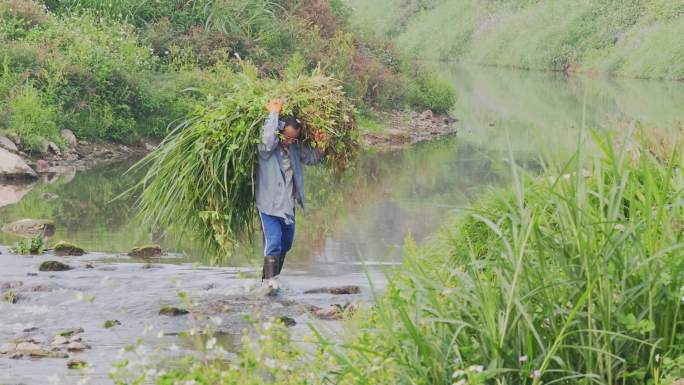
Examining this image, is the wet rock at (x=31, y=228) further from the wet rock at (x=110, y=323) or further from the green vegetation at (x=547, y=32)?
the green vegetation at (x=547, y=32)

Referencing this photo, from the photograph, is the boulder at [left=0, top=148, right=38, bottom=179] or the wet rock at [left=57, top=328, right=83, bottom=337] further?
the boulder at [left=0, top=148, right=38, bottom=179]

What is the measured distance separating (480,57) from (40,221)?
59.4m

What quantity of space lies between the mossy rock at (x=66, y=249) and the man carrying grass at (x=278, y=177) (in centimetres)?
319

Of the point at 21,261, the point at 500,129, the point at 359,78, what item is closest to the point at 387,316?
the point at 21,261

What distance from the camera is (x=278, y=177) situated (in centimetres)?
1041

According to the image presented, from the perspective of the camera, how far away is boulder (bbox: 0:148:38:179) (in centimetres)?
2016

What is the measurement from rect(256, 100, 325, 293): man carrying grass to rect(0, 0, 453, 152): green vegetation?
9.07 metres

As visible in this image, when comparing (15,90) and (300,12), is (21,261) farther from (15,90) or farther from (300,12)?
(300,12)

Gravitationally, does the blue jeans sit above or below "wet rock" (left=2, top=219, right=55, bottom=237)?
above

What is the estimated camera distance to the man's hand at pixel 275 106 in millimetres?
10086

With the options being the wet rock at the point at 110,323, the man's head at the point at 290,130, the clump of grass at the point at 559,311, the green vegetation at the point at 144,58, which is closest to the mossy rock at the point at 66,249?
the wet rock at the point at 110,323

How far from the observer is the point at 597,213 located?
630 cm

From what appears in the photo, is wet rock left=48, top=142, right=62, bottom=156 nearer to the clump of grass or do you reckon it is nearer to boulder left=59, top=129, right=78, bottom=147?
boulder left=59, top=129, right=78, bottom=147

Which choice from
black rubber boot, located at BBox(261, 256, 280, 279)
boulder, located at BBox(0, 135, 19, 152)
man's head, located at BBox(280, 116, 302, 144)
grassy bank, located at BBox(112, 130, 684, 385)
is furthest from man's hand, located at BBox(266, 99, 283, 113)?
boulder, located at BBox(0, 135, 19, 152)
